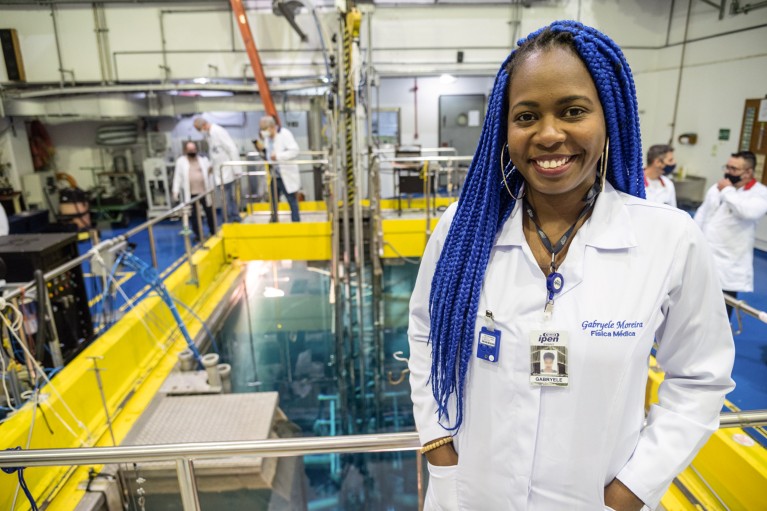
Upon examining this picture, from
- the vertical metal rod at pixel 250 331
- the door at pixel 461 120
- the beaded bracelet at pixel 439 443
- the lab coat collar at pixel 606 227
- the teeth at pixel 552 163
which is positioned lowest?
the vertical metal rod at pixel 250 331

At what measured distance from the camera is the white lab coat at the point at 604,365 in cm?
88

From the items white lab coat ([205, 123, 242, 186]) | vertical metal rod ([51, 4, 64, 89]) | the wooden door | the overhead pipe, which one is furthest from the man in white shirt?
vertical metal rod ([51, 4, 64, 89])

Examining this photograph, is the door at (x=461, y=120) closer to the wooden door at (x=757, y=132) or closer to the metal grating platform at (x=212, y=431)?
the wooden door at (x=757, y=132)

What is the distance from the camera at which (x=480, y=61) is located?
862cm

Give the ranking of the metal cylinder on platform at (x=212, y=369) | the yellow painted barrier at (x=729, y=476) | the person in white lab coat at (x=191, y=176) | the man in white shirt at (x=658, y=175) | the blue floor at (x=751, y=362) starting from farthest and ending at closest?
the person in white lab coat at (x=191, y=176), the man in white shirt at (x=658, y=175), the blue floor at (x=751, y=362), the metal cylinder on platform at (x=212, y=369), the yellow painted barrier at (x=729, y=476)

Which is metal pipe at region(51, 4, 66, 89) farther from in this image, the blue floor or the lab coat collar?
the blue floor

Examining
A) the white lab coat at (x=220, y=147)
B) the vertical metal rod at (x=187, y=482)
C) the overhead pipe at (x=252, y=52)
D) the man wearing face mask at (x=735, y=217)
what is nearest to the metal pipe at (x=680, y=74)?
the man wearing face mask at (x=735, y=217)

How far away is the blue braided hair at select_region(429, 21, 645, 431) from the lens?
2.90 feet

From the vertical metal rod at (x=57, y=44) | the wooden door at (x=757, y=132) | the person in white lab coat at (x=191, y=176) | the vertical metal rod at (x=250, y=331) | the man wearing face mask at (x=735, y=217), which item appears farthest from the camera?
the vertical metal rod at (x=57, y=44)

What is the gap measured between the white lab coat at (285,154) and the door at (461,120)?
536 centimetres

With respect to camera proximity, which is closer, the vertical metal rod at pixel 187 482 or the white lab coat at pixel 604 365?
the white lab coat at pixel 604 365

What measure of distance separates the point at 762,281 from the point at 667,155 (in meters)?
3.14

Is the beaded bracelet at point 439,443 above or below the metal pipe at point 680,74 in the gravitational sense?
below

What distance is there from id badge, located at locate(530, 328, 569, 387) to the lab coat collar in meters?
0.19
